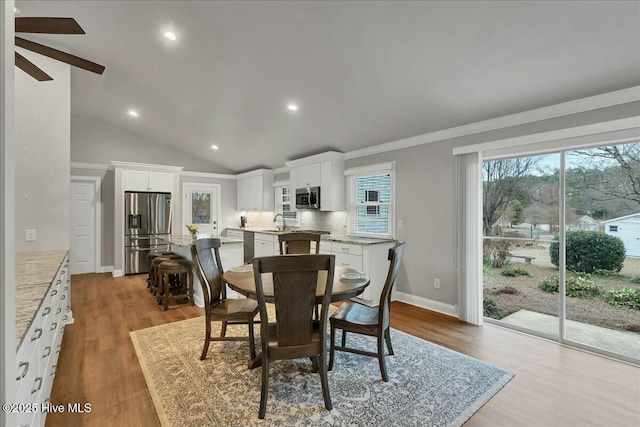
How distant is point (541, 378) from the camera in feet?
7.80

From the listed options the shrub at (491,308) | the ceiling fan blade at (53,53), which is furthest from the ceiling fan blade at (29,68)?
the shrub at (491,308)

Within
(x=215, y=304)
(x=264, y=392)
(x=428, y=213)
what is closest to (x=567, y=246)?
(x=428, y=213)

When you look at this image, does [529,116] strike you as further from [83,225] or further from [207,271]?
[83,225]

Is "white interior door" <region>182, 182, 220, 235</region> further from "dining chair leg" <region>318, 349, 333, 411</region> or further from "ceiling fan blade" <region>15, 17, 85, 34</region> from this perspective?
"dining chair leg" <region>318, 349, 333, 411</region>

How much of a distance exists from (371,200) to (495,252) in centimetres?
193

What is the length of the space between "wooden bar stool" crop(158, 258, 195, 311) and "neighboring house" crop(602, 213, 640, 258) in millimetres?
4801

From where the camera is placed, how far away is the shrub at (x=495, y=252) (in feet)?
11.6

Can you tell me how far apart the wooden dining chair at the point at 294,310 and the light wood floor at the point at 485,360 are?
78 cm

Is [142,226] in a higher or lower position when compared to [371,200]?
lower

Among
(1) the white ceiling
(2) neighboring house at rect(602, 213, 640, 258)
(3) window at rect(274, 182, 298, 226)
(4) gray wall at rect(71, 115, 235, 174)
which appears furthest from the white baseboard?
(4) gray wall at rect(71, 115, 235, 174)

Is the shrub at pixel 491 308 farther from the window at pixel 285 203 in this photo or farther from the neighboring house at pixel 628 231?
the window at pixel 285 203

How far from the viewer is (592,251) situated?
9.43ft

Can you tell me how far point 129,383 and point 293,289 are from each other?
1.60 metres

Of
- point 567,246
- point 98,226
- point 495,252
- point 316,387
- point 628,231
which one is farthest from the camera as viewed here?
point 98,226
